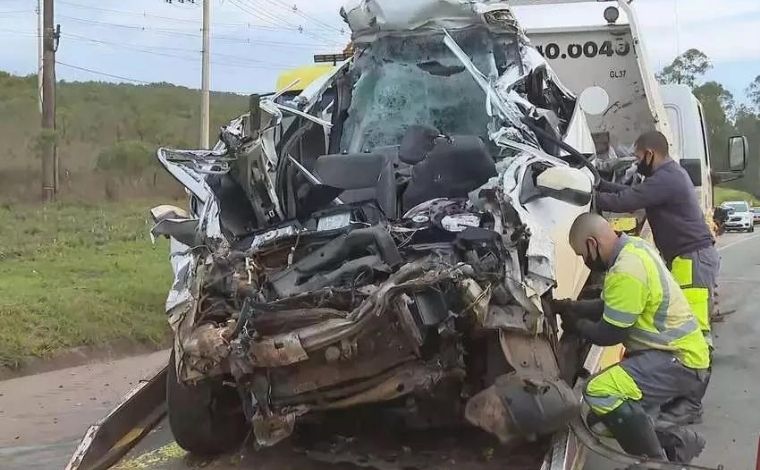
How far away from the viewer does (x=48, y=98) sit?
22.1 meters

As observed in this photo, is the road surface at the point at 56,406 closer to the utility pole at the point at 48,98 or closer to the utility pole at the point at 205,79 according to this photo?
the utility pole at the point at 48,98

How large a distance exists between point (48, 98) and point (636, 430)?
20274 millimetres

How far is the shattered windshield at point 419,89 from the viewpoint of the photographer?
6242mm

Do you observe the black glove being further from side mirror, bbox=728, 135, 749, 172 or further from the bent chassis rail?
side mirror, bbox=728, 135, 749, 172

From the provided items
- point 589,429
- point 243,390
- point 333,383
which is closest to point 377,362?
point 333,383

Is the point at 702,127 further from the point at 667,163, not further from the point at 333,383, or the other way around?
the point at 333,383

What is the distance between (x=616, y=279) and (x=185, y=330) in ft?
6.78

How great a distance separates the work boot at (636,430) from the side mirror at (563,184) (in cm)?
108

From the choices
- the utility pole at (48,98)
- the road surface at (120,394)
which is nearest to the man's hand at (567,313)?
the road surface at (120,394)

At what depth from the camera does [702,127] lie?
9.77 m

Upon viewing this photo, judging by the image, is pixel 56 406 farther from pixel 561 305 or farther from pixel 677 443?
→ pixel 677 443

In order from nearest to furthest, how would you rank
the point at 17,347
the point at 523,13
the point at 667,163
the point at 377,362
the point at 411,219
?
the point at 377,362 → the point at 411,219 → the point at 667,163 → the point at 17,347 → the point at 523,13

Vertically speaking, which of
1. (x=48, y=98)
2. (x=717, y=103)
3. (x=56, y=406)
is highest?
(x=717, y=103)

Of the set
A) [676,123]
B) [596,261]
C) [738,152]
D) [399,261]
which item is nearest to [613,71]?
[676,123]
